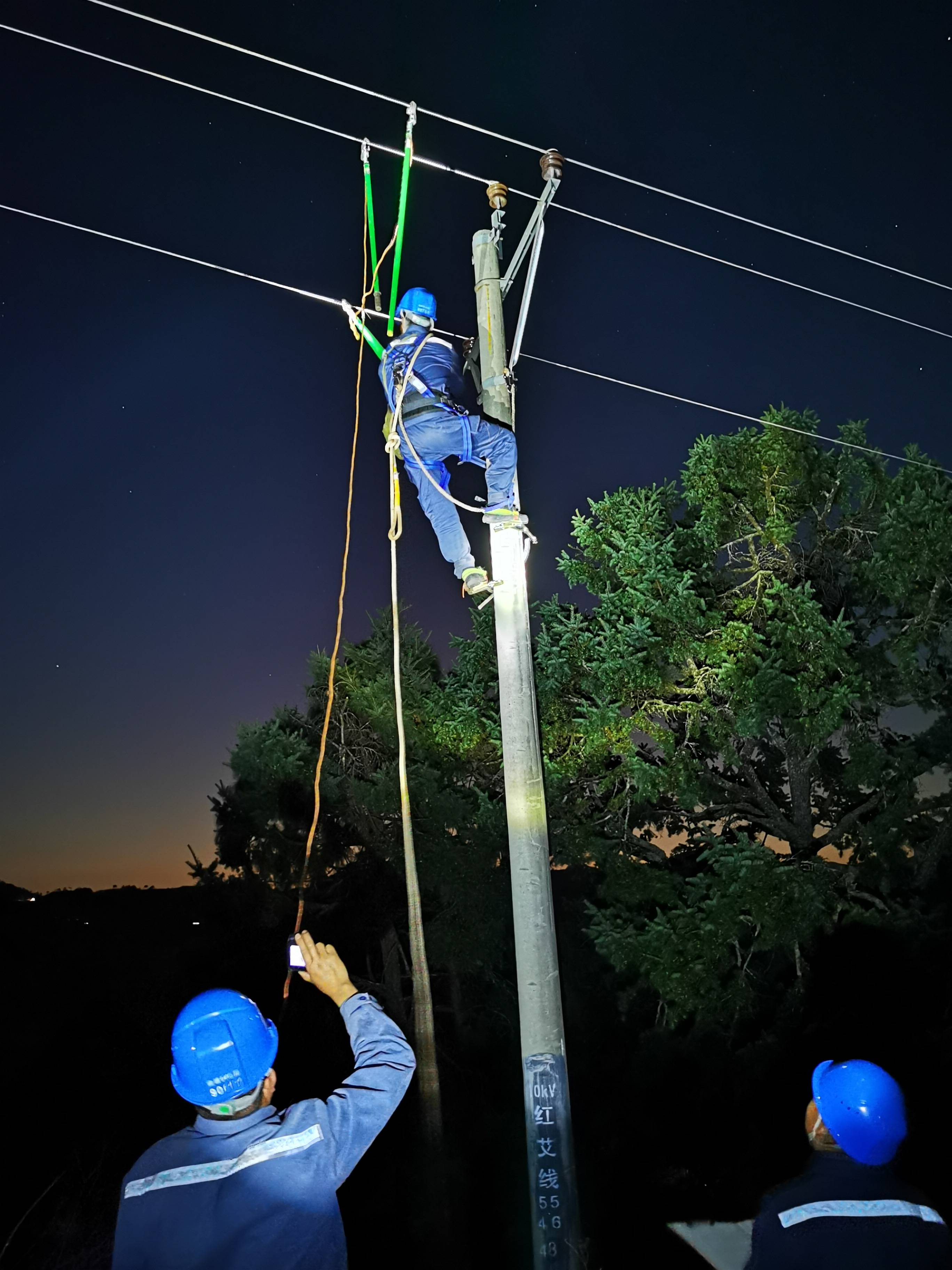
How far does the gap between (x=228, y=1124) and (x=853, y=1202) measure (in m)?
1.37

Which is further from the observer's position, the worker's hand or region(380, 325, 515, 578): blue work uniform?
region(380, 325, 515, 578): blue work uniform

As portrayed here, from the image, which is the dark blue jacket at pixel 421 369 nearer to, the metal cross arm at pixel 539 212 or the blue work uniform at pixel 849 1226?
the metal cross arm at pixel 539 212

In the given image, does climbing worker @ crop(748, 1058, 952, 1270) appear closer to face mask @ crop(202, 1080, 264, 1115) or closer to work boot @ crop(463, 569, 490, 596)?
face mask @ crop(202, 1080, 264, 1115)

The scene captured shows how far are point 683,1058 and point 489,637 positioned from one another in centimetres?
568

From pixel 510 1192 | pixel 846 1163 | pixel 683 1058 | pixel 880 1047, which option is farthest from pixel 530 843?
pixel 510 1192

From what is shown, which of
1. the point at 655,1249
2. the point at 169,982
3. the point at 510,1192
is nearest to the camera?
the point at 655,1249

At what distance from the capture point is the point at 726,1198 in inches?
375

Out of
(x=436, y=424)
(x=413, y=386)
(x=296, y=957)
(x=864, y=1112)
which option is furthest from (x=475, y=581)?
(x=864, y=1112)

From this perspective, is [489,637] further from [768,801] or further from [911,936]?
[911,936]

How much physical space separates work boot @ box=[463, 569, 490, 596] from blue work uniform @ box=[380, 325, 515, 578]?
0.11 m

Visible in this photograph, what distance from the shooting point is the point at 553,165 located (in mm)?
4418

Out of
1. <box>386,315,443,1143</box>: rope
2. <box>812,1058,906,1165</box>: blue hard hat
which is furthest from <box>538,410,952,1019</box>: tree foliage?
<box>812,1058,906,1165</box>: blue hard hat

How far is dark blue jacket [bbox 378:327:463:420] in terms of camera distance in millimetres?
5051

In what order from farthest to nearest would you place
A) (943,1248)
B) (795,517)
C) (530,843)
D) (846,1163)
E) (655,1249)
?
1. (795,517)
2. (655,1249)
3. (530,843)
4. (846,1163)
5. (943,1248)
